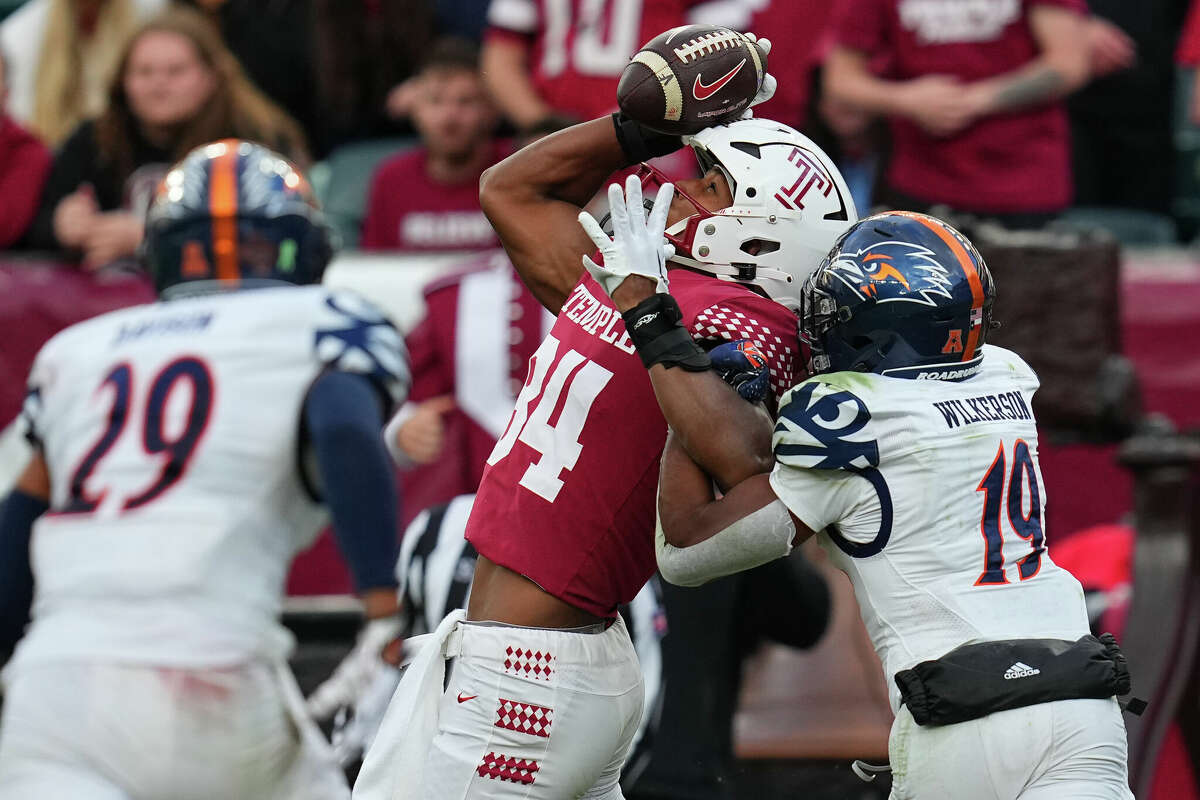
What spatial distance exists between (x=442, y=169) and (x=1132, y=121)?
9.95ft

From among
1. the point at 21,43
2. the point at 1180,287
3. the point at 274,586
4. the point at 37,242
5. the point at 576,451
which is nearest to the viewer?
the point at 576,451

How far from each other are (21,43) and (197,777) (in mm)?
5515

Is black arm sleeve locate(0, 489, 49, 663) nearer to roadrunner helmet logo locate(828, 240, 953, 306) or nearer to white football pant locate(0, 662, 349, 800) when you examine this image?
white football pant locate(0, 662, 349, 800)

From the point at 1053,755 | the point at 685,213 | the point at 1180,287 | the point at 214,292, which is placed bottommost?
the point at 1180,287

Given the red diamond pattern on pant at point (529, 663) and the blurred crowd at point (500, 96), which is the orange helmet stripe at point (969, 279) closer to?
the red diamond pattern on pant at point (529, 663)

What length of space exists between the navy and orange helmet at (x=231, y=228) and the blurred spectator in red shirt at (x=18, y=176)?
3.53 m

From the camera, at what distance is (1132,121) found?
8.48 meters

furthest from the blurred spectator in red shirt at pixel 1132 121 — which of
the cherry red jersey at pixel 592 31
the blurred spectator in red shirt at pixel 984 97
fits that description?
the cherry red jersey at pixel 592 31

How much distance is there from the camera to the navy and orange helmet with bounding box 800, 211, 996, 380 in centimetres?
343

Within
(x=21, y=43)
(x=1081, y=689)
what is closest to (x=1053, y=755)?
(x=1081, y=689)

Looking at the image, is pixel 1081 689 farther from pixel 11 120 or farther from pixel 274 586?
pixel 11 120

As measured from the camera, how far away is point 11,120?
7941 millimetres


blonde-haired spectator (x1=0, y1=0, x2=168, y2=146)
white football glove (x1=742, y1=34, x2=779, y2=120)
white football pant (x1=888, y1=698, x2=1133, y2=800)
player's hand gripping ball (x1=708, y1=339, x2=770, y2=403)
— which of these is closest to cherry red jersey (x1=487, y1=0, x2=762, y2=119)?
blonde-haired spectator (x1=0, y1=0, x2=168, y2=146)

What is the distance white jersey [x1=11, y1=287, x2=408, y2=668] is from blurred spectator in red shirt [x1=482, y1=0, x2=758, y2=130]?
299cm
